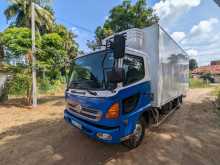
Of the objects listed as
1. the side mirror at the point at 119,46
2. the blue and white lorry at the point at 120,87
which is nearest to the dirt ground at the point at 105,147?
the blue and white lorry at the point at 120,87

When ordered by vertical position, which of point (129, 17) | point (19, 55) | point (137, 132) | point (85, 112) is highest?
point (129, 17)

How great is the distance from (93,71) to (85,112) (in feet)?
2.97

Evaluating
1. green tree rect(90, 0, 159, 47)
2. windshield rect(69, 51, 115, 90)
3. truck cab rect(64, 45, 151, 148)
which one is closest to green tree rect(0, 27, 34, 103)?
windshield rect(69, 51, 115, 90)

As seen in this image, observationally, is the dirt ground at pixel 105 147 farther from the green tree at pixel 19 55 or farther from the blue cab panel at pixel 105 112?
the green tree at pixel 19 55

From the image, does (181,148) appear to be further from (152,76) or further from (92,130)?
(92,130)

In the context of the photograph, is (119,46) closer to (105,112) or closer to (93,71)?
(93,71)

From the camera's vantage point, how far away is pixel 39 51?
10266mm

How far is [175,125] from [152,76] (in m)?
2.54

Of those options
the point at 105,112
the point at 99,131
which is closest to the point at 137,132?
the point at 99,131

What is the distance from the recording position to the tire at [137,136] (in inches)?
164

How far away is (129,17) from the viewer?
19.2 meters

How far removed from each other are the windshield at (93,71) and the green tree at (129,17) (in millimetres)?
14825

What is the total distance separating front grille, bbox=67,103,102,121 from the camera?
3.48 metres

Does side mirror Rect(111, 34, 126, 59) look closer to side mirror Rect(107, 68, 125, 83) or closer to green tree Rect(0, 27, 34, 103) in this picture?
side mirror Rect(107, 68, 125, 83)
